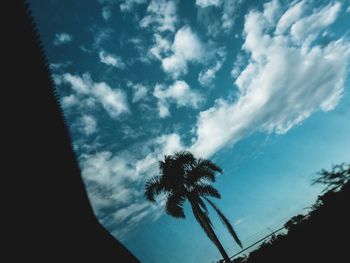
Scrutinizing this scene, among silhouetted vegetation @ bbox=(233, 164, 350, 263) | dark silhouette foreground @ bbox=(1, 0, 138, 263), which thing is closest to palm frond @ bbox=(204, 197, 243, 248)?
silhouetted vegetation @ bbox=(233, 164, 350, 263)

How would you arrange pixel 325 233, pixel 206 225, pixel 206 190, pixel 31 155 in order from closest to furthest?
pixel 31 155
pixel 325 233
pixel 206 225
pixel 206 190

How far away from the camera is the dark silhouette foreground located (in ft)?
11.6

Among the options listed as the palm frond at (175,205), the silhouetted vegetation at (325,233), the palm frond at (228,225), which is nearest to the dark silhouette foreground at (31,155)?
the silhouetted vegetation at (325,233)

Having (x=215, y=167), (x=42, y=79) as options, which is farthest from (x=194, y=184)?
(x=42, y=79)

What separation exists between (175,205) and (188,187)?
1729mm

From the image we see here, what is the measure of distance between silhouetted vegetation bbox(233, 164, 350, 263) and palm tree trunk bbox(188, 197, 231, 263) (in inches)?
A: 333

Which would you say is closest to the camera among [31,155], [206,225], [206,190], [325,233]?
[31,155]

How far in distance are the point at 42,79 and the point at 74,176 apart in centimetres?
380

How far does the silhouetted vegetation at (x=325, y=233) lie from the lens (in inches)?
255

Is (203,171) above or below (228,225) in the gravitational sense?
above

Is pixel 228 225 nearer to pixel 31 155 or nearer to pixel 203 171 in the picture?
pixel 203 171

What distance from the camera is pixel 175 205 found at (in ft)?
60.0

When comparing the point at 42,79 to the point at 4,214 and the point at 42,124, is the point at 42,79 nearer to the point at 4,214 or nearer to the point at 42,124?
the point at 42,124

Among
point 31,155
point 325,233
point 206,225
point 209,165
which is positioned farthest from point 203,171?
point 31,155
